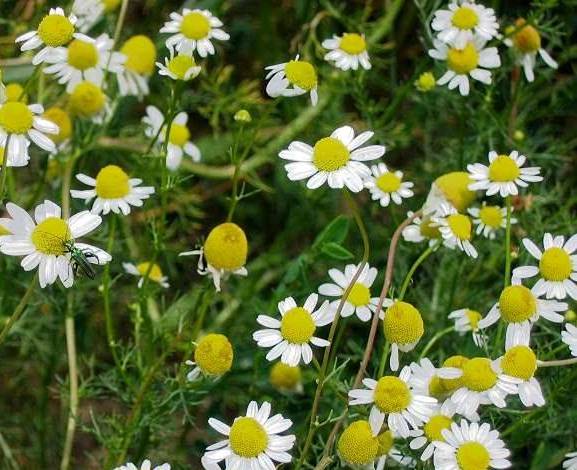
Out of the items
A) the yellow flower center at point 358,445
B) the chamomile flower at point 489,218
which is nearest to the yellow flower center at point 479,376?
the yellow flower center at point 358,445

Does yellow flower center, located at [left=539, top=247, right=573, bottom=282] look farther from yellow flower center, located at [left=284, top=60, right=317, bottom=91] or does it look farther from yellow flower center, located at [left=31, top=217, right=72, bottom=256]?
yellow flower center, located at [left=31, top=217, right=72, bottom=256]

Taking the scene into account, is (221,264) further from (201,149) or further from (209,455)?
(201,149)

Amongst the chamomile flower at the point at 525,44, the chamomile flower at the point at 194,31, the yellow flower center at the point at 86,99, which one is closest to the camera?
the chamomile flower at the point at 194,31

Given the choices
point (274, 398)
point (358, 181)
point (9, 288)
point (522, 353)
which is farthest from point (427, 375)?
point (9, 288)

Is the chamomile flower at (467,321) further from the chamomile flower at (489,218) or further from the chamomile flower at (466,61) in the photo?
the chamomile flower at (466,61)

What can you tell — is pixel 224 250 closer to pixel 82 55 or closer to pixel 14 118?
pixel 14 118

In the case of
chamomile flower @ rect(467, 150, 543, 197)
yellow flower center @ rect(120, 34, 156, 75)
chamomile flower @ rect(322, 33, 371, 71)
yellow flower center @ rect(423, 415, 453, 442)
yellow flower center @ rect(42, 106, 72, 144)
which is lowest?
yellow flower center @ rect(423, 415, 453, 442)

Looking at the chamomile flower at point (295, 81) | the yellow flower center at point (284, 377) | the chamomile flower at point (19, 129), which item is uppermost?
the chamomile flower at point (295, 81)

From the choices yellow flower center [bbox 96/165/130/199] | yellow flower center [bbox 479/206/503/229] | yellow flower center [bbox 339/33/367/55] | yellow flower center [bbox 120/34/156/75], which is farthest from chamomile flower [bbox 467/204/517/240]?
yellow flower center [bbox 120/34/156/75]
